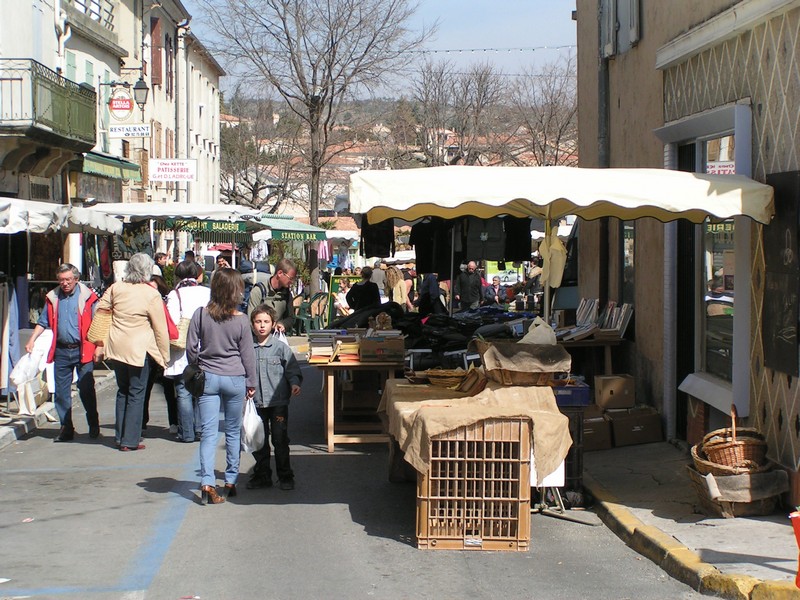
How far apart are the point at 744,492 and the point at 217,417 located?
4030 millimetres

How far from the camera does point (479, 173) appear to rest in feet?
24.7

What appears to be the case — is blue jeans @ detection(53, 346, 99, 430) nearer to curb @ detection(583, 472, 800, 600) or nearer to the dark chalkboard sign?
curb @ detection(583, 472, 800, 600)

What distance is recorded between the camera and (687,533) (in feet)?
23.1

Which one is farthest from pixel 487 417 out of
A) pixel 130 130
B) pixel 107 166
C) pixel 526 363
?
pixel 107 166

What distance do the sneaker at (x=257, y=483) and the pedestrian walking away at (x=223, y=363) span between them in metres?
0.40

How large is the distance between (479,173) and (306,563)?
9.92 feet

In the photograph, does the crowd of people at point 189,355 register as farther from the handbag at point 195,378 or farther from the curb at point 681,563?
the curb at point 681,563

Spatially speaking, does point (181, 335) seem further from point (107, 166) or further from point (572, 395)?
point (107, 166)

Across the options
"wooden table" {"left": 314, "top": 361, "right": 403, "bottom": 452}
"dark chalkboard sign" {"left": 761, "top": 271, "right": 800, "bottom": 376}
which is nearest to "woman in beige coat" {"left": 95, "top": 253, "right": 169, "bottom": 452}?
"wooden table" {"left": 314, "top": 361, "right": 403, "bottom": 452}

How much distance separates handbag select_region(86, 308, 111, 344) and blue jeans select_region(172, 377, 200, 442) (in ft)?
3.11

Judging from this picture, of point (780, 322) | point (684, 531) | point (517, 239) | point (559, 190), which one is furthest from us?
point (517, 239)

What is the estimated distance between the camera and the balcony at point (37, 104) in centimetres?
1808

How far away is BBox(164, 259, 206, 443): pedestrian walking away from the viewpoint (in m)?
10.9

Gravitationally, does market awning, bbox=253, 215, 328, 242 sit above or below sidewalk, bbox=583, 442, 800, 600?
above
